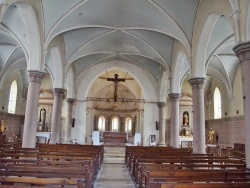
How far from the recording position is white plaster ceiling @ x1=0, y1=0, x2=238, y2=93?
13.3 meters

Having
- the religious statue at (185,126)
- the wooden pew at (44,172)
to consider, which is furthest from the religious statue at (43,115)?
the wooden pew at (44,172)

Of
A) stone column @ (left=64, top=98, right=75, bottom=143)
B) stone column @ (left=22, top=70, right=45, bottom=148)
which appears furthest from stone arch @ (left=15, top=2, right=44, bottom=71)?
stone column @ (left=64, top=98, right=75, bottom=143)

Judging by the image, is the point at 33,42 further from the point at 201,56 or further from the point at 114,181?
the point at 201,56

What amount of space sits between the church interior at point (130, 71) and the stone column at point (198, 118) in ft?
0.17

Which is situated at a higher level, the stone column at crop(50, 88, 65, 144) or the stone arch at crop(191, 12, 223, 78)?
the stone arch at crop(191, 12, 223, 78)

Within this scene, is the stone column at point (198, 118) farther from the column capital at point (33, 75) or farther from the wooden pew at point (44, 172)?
the wooden pew at point (44, 172)

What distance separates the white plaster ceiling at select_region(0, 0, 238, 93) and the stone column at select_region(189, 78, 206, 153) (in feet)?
6.93

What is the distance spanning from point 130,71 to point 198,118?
13756mm

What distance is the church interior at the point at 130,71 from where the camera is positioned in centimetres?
1109

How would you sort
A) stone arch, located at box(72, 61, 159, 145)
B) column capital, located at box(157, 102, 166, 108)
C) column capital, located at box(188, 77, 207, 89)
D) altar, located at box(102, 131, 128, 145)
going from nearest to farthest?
column capital, located at box(188, 77, 207, 89), column capital, located at box(157, 102, 166, 108), altar, located at box(102, 131, 128, 145), stone arch, located at box(72, 61, 159, 145)

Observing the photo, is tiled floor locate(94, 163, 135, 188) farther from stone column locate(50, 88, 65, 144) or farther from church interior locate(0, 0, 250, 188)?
stone column locate(50, 88, 65, 144)

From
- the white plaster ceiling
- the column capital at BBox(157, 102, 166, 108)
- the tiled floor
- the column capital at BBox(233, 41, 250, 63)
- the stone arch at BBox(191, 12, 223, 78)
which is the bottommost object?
the tiled floor

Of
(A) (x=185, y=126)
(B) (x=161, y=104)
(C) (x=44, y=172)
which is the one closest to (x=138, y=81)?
(B) (x=161, y=104)

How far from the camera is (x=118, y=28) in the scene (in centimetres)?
→ 1675
